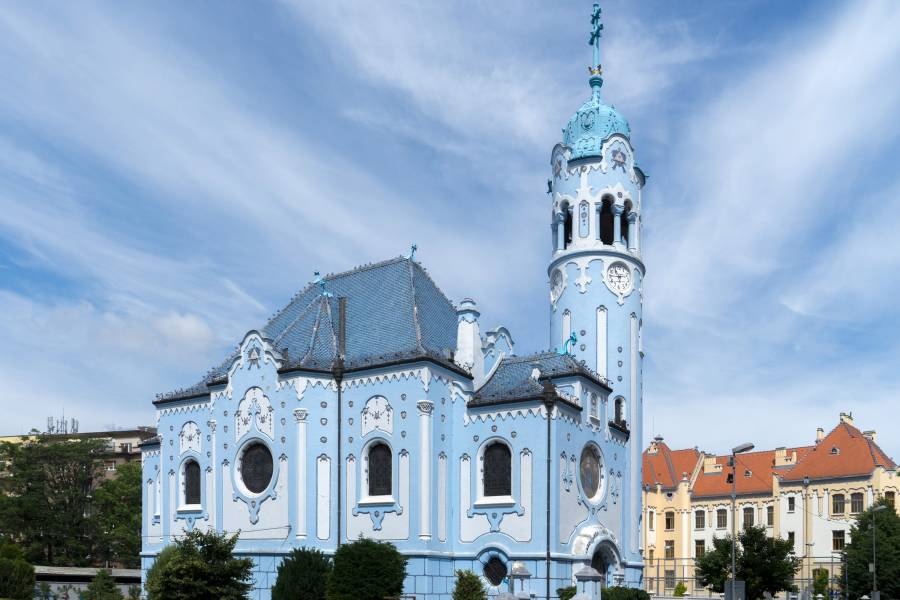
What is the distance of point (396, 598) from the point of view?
33.9 m

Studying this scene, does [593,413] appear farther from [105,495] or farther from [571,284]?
[105,495]

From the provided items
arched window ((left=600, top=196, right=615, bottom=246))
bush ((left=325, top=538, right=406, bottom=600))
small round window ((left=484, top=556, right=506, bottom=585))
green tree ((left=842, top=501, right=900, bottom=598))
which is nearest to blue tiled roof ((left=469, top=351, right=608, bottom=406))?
small round window ((left=484, top=556, right=506, bottom=585))

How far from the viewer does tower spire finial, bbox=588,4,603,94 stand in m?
52.0

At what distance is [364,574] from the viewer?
3403cm

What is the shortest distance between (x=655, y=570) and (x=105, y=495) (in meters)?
43.6

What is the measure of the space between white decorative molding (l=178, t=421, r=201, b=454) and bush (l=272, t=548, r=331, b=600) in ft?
35.2

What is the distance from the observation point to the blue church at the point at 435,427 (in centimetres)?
3972

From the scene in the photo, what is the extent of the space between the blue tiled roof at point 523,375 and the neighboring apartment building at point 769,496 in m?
31.4

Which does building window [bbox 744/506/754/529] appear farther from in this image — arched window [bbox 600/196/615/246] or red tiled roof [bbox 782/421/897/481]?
arched window [bbox 600/196/615/246]

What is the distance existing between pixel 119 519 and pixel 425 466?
38.5 meters

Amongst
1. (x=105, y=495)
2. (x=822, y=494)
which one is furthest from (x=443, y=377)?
(x=822, y=494)

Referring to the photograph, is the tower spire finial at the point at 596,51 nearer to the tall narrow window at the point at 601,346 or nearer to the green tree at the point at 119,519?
the tall narrow window at the point at 601,346

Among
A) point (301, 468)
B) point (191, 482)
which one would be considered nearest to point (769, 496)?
point (301, 468)

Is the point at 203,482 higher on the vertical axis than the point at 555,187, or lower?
lower
